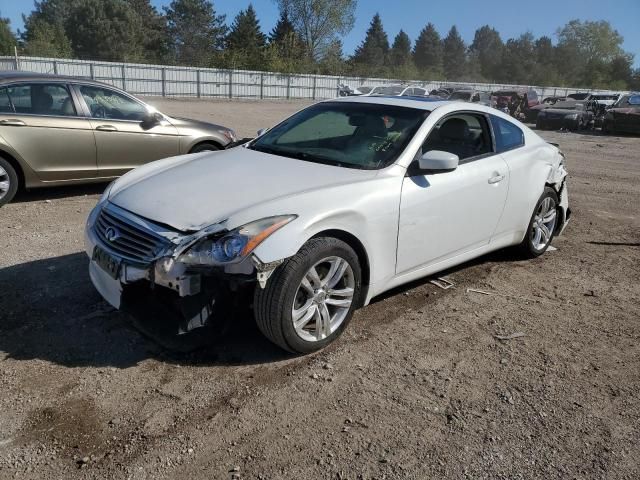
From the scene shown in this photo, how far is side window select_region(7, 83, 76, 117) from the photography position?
660cm

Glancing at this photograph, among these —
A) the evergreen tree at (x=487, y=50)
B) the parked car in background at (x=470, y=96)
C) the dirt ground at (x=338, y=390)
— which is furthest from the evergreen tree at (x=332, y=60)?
the dirt ground at (x=338, y=390)

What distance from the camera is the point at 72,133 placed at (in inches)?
271

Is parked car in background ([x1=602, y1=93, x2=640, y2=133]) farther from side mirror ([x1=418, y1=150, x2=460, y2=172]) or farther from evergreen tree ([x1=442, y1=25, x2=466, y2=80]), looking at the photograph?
evergreen tree ([x1=442, y1=25, x2=466, y2=80])

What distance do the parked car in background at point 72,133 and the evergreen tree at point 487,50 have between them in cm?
11047

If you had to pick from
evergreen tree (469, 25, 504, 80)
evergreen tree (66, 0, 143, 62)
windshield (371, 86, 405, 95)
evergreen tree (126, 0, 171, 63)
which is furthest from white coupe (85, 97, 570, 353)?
evergreen tree (469, 25, 504, 80)

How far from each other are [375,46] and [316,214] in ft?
350

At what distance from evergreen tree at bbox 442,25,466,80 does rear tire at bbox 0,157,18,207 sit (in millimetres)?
116285

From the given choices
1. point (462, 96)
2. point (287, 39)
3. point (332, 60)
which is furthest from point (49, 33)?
point (462, 96)

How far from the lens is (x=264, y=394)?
3182mm

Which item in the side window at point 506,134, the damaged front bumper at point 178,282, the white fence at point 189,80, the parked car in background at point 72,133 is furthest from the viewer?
the white fence at point 189,80

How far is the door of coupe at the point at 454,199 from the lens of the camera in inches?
157

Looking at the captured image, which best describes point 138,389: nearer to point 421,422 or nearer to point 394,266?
point 421,422

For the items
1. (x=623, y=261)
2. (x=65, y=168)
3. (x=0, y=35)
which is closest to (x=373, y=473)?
(x=623, y=261)

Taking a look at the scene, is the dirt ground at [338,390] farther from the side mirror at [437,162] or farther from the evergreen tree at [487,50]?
the evergreen tree at [487,50]
